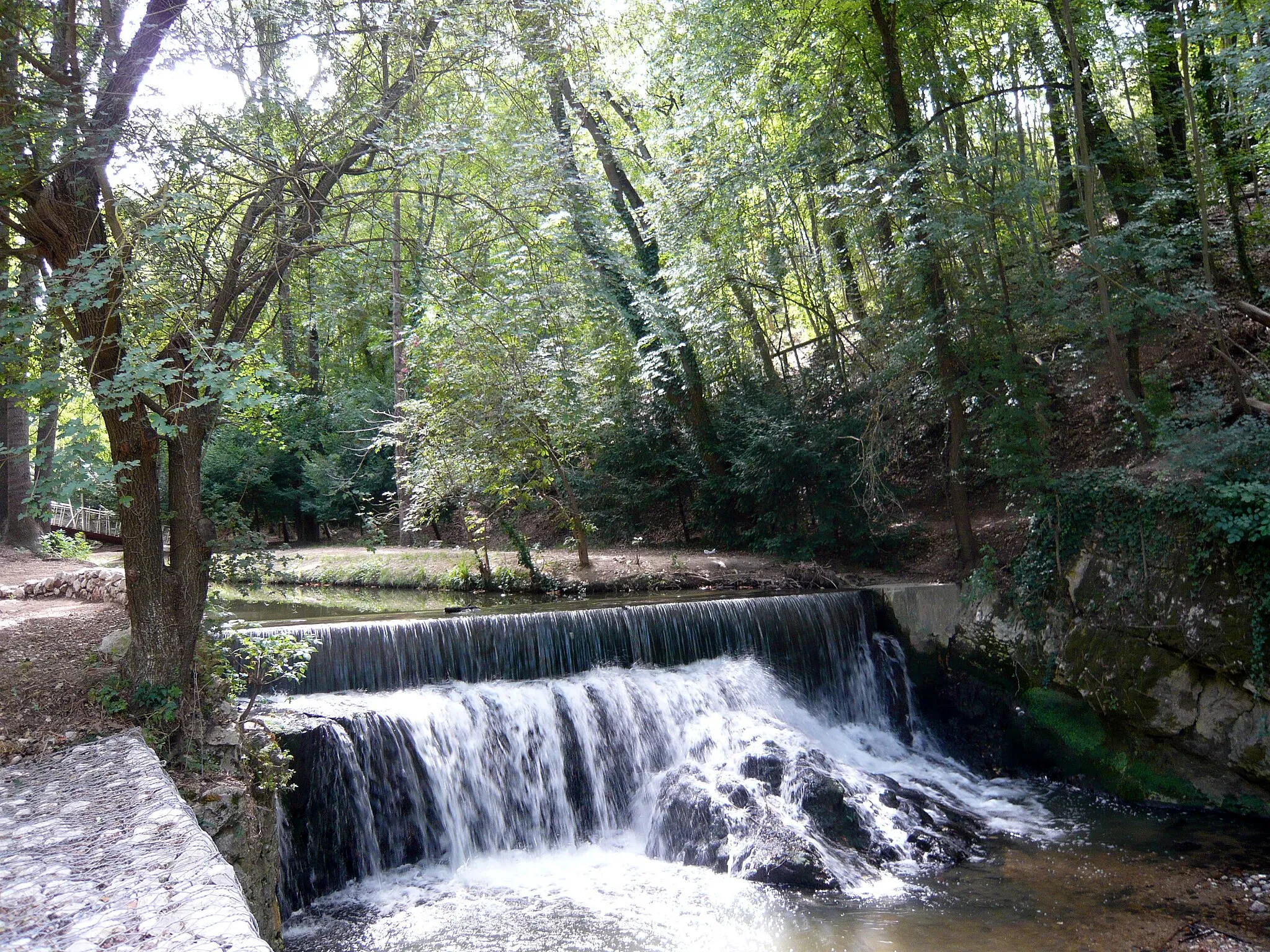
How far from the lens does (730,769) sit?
24.7 ft

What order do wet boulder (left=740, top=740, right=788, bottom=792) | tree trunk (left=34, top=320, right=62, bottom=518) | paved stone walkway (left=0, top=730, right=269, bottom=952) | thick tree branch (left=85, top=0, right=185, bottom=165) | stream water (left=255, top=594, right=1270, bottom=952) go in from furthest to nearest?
1. wet boulder (left=740, top=740, right=788, bottom=792)
2. stream water (left=255, top=594, right=1270, bottom=952)
3. thick tree branch (left=85, top=0, right=185, bottom=165)
4. tree trunk (left=34, top=320, right=62, bottom=518)
5. paved stone walkway (left=0, top=730, right=269, bottom=952)

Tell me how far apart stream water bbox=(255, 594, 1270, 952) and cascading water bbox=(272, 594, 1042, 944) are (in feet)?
0.06

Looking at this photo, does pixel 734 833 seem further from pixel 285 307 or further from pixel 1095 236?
pixel 1095 236


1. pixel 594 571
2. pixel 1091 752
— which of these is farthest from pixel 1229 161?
pixel 594 571

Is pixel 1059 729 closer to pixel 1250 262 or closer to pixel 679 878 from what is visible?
pixel 679 878

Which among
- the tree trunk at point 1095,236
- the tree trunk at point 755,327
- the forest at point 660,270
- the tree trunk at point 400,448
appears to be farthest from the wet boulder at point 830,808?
the tree trunk at point 755,327

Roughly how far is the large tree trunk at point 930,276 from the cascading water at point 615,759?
2568mm

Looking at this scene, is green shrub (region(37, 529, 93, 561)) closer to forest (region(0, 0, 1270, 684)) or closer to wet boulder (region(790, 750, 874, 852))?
forest (region(0, 0, 1270, 684))

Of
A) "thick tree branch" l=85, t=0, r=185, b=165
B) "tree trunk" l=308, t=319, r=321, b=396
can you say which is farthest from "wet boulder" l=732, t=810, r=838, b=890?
"tree trunk" l=308, t=319, r=321, b=396

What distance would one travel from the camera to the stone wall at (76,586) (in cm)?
922

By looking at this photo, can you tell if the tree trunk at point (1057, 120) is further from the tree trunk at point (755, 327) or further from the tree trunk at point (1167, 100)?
the tree trunk at point (755, 327)

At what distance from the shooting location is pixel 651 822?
23.9ft

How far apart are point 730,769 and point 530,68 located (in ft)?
19.6

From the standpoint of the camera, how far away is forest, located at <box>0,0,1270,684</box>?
5.05 metres
